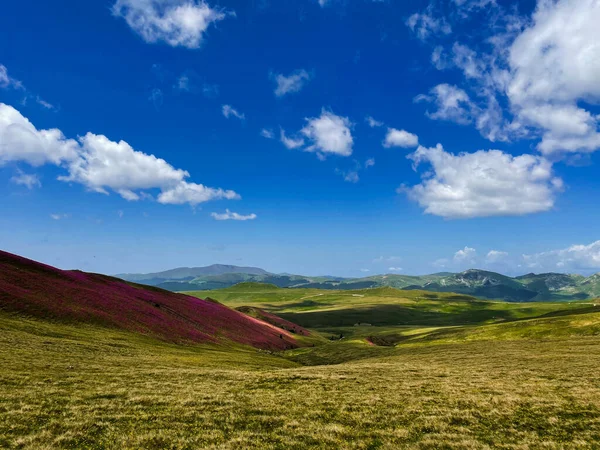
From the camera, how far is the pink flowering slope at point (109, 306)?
5581cm

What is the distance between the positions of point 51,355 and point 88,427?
20.8 m

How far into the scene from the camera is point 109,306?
6544 centimetres

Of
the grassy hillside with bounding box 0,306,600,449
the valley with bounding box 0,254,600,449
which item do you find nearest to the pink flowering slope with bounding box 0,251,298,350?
the valley with bounding box 0,254,600,449

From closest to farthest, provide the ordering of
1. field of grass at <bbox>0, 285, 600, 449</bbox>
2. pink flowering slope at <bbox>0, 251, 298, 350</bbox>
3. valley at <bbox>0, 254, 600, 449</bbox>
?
field of grass at <bbox>0, 285, 600, 449</bbox>, valley at <bbox>0, 254, 600, 449</bbox>, pink flowering slope at <bbox>0, 251, 298, 350</bbox>

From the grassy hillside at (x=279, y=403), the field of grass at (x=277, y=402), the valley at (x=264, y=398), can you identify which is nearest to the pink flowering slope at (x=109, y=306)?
the valley at (x=264, y=398)

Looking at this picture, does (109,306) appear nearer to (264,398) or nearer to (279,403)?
(264,398)

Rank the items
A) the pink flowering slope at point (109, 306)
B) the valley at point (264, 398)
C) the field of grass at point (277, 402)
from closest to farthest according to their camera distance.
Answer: the field of grass at point (277, 402), the valley at point (264, 398), the pink flowering slope at point (109, 306)

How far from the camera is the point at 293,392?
100ft

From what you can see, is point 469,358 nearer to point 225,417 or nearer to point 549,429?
point 549,429

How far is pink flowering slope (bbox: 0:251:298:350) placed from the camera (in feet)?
183

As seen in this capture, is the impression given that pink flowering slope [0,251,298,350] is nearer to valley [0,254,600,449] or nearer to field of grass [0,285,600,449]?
valley [0,254,600,449]

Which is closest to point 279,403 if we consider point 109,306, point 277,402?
point 277,402

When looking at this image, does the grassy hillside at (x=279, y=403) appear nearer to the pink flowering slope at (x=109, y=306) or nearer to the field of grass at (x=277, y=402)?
the field of grass at (x=277, y=402)

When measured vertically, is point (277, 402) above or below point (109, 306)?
below
